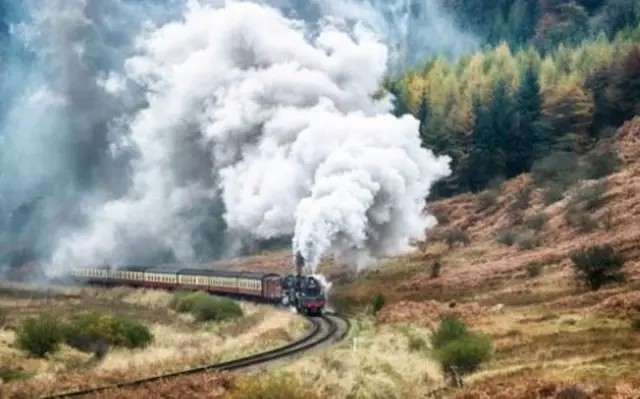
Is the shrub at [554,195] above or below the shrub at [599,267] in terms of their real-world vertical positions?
above

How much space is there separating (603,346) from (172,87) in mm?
42673

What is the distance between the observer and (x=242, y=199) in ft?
167

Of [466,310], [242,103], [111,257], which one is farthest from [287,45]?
[111,257]

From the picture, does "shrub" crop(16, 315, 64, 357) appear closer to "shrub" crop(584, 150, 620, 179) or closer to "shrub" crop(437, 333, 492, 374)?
"shrub" crop(437, 333, 492, 374)

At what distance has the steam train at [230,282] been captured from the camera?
44344 millimetres

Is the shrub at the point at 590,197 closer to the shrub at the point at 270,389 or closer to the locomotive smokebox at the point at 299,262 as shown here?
the locomotive smokebox at the point at 299,262

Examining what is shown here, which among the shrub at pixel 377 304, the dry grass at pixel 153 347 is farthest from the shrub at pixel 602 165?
the dry grass at pixel 153 347

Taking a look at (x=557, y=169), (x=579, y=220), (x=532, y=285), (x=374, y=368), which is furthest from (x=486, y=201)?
(x=374, y=368)

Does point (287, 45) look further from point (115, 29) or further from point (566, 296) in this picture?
point (115, 29)

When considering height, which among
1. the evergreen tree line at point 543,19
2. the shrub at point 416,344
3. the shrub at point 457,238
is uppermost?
the evergreen tree line at point 543,19

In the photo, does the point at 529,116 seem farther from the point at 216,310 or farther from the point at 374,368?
the point at 374,368

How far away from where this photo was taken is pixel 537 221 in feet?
202

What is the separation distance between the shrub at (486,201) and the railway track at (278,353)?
31.6 meters

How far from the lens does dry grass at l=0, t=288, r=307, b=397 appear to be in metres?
24.7
